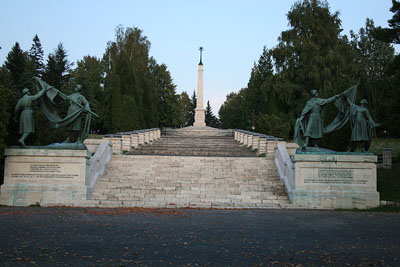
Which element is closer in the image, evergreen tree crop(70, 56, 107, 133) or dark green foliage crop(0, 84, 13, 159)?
dark green foliage crop(0, 84, 13, 159)

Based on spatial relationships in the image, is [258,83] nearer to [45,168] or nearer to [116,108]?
[116,108]

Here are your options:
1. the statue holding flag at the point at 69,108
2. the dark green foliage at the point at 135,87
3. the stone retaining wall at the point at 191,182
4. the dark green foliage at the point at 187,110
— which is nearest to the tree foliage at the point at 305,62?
the dark green foliage at the point at 135,87

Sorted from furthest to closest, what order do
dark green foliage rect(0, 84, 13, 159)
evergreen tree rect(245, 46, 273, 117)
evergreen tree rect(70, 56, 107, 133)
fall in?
evergreen tree rect(245, 46, 273, 117) → evergreen tree rect(70, 56, 107, 133) → dark green foliage rect(0, 84, 13, 159)

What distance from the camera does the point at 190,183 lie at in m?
15.5

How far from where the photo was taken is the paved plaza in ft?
20.3

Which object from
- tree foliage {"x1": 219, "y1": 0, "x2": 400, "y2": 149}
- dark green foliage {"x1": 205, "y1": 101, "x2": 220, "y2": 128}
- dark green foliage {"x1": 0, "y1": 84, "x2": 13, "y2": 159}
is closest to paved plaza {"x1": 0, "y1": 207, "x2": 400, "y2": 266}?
dark green foliage {"x1": 0, "y1": 84, "x2": 13, "y2": 159}

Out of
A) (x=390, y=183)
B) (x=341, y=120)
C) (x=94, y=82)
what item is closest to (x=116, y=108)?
(x=94, y=82)

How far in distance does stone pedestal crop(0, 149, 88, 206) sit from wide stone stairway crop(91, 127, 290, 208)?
0.83 metres

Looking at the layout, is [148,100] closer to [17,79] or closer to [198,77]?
[198,77]

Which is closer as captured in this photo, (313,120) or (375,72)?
(313,120)

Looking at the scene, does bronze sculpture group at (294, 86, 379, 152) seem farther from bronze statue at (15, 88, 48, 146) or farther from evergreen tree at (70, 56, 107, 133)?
evergreen tree at (70, 56, 107, 133)

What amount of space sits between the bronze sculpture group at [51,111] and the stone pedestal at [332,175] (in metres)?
7.20

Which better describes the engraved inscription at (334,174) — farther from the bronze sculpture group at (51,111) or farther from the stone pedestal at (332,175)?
the bronze sculpture group at (51,111)

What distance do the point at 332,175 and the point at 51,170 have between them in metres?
9.28
